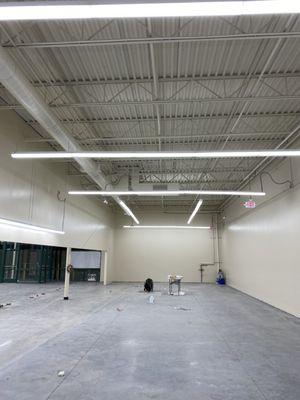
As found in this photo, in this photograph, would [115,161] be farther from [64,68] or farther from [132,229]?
[132,229]

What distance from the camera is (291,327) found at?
7.25 meters

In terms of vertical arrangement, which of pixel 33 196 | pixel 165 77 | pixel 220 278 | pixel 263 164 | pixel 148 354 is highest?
pixel 165 77

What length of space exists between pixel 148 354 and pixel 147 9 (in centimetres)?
502

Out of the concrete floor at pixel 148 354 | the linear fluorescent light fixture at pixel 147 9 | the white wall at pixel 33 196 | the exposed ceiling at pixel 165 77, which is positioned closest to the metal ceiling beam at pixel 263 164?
the exposed ceiling at pixel 165 77

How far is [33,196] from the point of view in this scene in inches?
329

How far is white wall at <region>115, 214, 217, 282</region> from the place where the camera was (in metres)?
19.3

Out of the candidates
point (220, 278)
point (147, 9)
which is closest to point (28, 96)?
point (147, 9)

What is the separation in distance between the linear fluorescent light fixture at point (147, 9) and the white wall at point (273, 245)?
6.36m

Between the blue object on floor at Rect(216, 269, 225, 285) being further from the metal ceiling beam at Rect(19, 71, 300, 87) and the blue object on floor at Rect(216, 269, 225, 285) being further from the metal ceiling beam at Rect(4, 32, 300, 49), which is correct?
the metal ceiling beam at Rect(4, 32, 300, 49)

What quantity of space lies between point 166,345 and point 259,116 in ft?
17.8

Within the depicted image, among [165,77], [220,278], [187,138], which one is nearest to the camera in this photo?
[165,77]

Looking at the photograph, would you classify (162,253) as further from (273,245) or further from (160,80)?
(160,80)

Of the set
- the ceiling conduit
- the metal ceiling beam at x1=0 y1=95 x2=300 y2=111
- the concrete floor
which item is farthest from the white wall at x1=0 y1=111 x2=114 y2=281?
the concrete floor

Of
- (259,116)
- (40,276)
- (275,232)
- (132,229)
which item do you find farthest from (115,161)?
(40,276)
